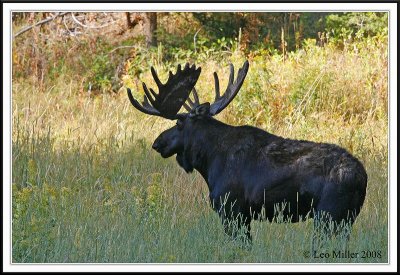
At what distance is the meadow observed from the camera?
31.0ft

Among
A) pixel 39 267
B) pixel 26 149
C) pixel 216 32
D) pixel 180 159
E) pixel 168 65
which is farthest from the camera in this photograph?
pixel 216 32

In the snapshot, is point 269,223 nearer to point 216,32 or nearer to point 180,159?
point 180,159

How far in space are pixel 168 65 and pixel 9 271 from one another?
9567 mm

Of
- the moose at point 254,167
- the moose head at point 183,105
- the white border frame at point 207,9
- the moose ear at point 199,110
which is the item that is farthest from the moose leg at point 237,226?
the moose ear at point 199,110

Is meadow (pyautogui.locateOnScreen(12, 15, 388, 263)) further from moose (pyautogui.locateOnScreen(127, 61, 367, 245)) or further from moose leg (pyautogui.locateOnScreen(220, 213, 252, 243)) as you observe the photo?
moose (pyautogui.locateOnScreen(127, 61, 367, 245))

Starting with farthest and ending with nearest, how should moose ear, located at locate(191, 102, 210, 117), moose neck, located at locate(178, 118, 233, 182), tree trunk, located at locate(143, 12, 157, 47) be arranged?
tree trunk, located at locate(143, 12, 157, 47) → moose ear, located at locate(191, 102, 210, 117) → moose neck, located at locate(178, 118, 233, 182)

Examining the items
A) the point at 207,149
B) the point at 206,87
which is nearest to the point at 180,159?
the point at 207,149

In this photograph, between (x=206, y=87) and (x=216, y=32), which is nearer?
(x=206, y=87)

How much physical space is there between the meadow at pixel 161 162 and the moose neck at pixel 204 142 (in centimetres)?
44

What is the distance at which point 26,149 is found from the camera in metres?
12.4

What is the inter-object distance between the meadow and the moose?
11.1 inches

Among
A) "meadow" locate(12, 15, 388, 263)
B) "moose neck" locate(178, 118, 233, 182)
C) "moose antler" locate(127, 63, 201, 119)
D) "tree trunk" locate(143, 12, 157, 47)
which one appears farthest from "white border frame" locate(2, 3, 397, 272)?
"tree trunk" locate(143, 12, 157, 47)

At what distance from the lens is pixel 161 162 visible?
13.2 meters

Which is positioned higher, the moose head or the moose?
the moose head
